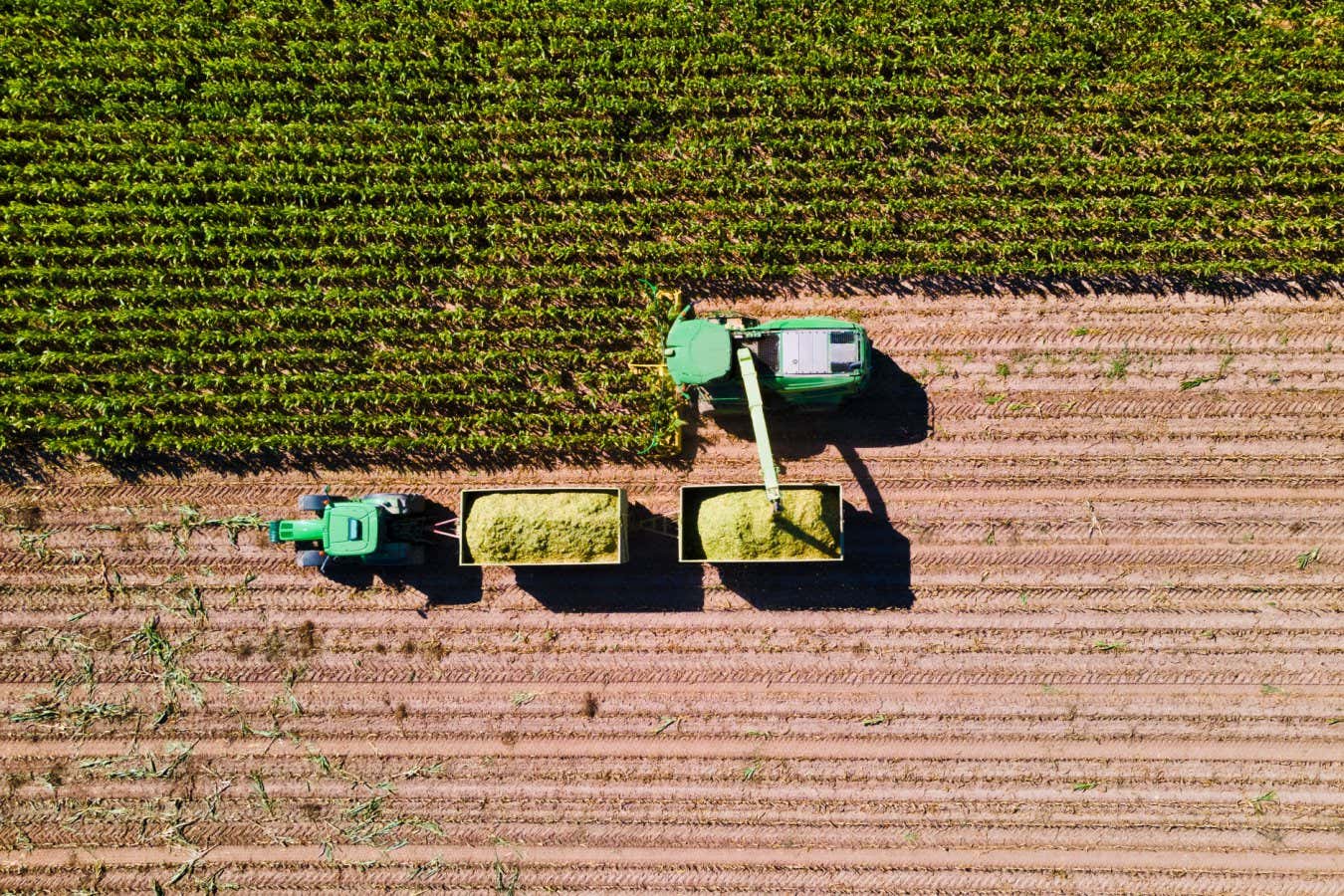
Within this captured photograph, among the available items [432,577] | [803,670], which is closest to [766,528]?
[803,670]

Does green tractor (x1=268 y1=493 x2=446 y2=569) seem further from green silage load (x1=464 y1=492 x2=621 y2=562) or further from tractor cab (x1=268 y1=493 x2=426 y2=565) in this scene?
green silage load (x1=464 y1=492 x2=621 y2=562)

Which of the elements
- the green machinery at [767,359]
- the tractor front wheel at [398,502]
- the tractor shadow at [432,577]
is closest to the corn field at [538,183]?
the tractor front wheel at [398,502]

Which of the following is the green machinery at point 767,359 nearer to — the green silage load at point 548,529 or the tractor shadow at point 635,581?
the tractor shadow at point 635,581

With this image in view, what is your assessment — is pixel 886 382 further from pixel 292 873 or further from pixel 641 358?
pixel 292 873

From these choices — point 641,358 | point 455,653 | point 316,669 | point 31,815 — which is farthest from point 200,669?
point 641,358

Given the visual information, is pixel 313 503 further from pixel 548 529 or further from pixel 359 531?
pixel 548 529

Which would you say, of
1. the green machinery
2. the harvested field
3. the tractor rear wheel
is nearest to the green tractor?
the tractor rear wheel
